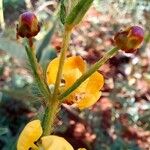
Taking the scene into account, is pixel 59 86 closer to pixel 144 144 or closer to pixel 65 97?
pixel 65 97

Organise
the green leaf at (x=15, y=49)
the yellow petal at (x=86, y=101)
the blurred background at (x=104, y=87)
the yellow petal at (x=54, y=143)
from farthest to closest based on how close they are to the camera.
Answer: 1. the blurred background at (x=104, y=87)
2. the green leaf at (x=15, y=49)
3. the yellow petal at (x=86, y=101)
4. the yellow petal at (x=54, y=143)

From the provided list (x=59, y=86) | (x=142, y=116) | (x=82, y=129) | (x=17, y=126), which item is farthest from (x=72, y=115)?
(x=59, y=86)

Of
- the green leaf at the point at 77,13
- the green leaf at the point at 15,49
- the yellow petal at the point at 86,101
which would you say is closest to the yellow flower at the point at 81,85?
the yellow petal at the point at 86,101

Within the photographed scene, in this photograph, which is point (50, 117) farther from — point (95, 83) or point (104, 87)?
point (104, 87)

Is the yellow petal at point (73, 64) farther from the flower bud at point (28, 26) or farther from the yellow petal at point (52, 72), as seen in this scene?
the flower bud at point (28, 26)

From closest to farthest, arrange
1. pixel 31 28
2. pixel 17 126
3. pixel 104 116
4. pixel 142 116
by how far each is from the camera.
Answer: pixel 31 28 < pixel 142 116 < pixel 17 126 < pixel 104 116
